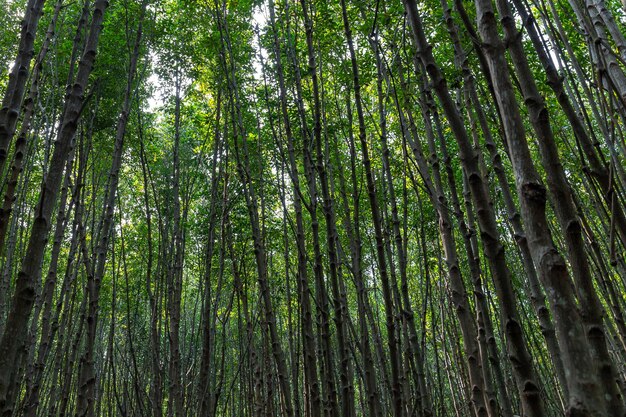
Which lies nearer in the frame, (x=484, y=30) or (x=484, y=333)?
(x=484, y=30)

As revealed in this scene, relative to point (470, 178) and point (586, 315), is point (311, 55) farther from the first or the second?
point (586, 315)

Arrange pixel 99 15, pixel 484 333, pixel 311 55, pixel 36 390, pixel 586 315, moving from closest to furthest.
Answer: pixel 586 315 < pixel 99 15 < pixel 484 333 < pixel 311 55 < pixel 36 390

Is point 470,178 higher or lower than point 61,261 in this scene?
lower

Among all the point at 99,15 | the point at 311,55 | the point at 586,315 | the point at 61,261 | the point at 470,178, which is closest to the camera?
the point at 586,315

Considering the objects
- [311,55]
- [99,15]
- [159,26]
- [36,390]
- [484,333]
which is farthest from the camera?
[159,26]

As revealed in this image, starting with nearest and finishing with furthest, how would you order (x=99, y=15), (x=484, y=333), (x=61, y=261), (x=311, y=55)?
(x=99, y=15), (x=484, y=333), (x=311, y=55), (x=61, y=261)

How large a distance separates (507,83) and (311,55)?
1461 mm

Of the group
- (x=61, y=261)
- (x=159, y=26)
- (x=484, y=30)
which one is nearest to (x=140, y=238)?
(x=61, y=261)

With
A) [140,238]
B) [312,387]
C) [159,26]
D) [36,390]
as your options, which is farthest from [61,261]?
[312,387]

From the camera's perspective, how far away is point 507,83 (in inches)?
33.8

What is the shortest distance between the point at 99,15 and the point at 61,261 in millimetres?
9152

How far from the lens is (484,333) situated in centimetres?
176

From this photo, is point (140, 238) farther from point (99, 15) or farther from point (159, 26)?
point (99, 15)

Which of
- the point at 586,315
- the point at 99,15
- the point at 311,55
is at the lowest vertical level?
the point at 586,315
